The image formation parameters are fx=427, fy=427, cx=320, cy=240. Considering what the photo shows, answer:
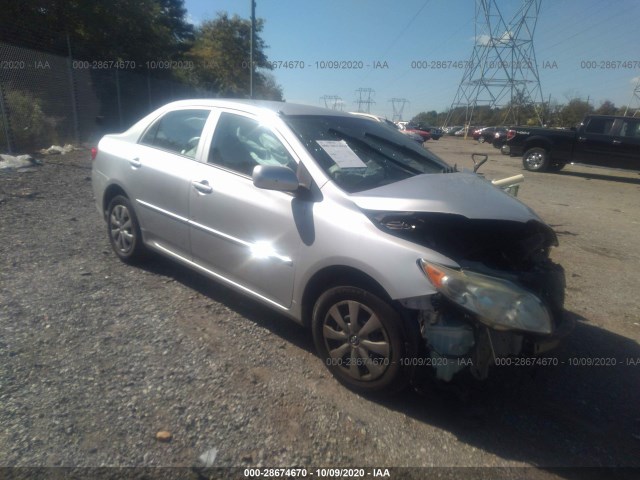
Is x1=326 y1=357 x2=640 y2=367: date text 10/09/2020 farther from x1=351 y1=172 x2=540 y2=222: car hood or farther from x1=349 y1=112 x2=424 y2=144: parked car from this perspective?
x1=349 y1=112 x2=424 y2=144: parked car

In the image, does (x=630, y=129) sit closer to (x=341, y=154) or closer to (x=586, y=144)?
(x=586, y=144)

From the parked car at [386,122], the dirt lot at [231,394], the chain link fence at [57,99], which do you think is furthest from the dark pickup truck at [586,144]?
the chain link fence at [57,99]

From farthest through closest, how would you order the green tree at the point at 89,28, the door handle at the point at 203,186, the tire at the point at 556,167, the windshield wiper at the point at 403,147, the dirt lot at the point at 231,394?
1. the tire at the point at 556,167
2. the green tree at the point at 89,28
3. the windshield wiper at the point at 403,147
4. the door handle at the point at 203,186
5. the dirt lot at the point at 231,394

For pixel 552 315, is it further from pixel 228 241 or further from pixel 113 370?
pixel 113 370

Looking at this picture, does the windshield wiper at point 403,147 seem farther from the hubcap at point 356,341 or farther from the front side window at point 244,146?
the hubcap at point 356,341

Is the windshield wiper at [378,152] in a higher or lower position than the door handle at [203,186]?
higher

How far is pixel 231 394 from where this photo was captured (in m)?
2.50

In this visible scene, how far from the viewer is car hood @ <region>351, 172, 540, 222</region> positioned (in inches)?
97.0

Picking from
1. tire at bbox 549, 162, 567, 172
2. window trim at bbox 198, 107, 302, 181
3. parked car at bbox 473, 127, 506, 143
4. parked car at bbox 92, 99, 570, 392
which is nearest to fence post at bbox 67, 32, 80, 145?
parked car at bbox 92, 99, 570, 392

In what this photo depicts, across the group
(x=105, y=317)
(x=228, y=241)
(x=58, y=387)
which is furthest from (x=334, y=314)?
(x=105, y=317)

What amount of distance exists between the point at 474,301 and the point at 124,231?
3340 millimetres

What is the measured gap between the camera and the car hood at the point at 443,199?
246cm

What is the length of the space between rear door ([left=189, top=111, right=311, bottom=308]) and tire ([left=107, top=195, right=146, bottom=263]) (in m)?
0.91

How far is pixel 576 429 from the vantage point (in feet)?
8.00
